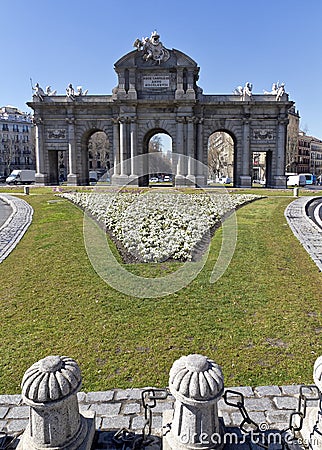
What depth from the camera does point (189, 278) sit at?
401 inches

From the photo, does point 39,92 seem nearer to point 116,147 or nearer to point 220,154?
point 116,147

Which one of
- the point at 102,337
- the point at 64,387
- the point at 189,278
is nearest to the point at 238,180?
the point at 189,278

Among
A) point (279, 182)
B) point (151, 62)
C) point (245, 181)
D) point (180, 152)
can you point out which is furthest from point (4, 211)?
point (279, 182)

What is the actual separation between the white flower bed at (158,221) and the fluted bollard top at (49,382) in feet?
23.9

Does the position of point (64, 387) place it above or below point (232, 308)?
above

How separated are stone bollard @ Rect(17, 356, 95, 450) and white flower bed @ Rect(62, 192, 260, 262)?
23.7 ft

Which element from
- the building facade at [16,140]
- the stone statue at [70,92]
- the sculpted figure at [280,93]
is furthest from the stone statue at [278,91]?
the building facade at [16,140]

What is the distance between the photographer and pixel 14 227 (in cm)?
1781

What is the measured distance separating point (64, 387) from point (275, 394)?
3.42m

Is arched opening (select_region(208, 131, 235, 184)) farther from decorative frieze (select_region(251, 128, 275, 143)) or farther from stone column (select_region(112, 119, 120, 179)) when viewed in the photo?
stone column (select_region(112, 119, 120, 179))

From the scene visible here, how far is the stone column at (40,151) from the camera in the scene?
43.4 m

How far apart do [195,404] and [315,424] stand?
5.37ft

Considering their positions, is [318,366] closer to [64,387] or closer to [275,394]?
[275,394]

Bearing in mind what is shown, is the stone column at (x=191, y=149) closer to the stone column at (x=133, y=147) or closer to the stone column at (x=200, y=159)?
the stone column at (x=200, y=159)
